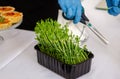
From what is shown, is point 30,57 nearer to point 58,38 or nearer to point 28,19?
point 58,38

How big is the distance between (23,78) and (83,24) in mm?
305

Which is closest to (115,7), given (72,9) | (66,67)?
(72,9)

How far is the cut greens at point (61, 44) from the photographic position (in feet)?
2.21

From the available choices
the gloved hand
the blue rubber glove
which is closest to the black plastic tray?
the blue rubber glove

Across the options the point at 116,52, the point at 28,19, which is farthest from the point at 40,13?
the point at 116,52

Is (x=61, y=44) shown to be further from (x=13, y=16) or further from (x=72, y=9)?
(x=13, y=16)

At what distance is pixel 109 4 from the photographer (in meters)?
0.92

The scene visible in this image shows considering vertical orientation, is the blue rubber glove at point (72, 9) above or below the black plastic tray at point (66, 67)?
above

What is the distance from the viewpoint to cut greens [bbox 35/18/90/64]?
0.67m

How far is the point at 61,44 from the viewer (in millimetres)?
692

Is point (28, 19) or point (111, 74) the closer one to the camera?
point (111, 74)

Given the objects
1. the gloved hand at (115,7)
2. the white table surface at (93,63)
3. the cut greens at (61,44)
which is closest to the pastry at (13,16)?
the white table surface at (93,63)

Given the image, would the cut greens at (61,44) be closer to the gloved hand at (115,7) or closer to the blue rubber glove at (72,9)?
the blue rubber glove at (72,9)

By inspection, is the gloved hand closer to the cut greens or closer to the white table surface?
the white table surface
